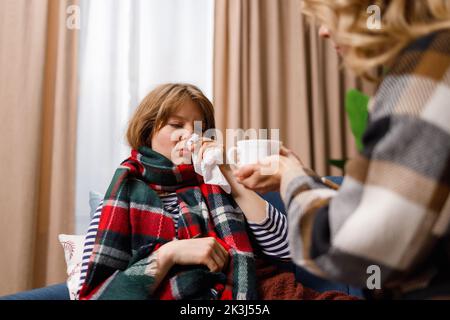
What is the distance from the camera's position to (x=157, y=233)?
114cm

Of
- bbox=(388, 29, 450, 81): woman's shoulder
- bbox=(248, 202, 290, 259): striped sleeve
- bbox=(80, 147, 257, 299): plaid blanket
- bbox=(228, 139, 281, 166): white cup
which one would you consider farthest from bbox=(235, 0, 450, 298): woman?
bbox=(248, 202, 290, 259): striped sleeve

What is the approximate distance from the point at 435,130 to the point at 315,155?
5.97 ft

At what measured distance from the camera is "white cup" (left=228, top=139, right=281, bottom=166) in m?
0.85

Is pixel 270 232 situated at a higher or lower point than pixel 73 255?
higher

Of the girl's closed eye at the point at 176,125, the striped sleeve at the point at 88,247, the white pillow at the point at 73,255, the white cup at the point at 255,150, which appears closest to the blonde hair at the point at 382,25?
the white cup at the point at 255,150

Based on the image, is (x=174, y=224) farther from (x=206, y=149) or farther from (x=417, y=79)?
(x=417, y=79)

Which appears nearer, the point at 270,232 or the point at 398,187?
the point at 398,187

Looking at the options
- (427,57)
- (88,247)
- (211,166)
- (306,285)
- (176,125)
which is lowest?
(306,285)

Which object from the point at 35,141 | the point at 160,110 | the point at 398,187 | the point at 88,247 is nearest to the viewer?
the point at 398,187

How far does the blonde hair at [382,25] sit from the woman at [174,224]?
0.61 metres

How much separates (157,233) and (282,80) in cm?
148

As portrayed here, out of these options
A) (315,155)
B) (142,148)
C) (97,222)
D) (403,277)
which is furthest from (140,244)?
(315,155)

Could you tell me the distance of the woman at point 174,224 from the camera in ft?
3.26

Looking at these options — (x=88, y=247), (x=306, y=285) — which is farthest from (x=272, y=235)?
(x=88, y=247)
